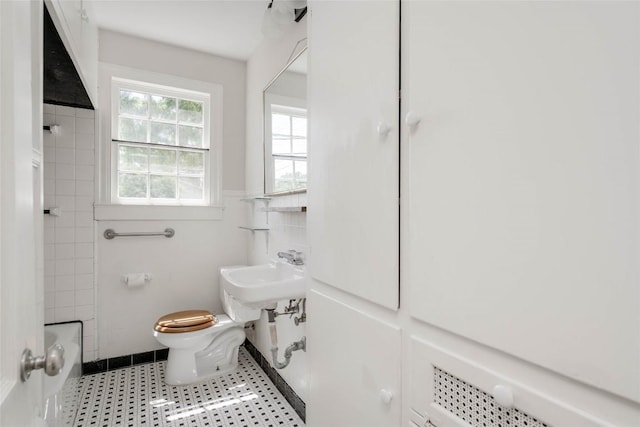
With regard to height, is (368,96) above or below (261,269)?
above

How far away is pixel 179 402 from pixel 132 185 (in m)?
1.56

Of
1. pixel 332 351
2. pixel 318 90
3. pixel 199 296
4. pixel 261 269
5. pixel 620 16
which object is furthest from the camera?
pixel 199 296

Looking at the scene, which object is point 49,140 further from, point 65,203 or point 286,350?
point 286,350

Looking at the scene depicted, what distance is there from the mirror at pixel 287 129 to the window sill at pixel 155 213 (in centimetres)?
63

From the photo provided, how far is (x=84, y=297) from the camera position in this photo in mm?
2309

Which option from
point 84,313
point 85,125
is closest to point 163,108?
point 85,125

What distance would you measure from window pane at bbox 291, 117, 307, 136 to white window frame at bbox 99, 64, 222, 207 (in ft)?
3.26

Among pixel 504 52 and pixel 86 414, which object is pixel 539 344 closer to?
Answer: pixel 504 52

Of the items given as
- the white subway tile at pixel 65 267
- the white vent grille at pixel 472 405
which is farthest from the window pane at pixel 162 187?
the white vent grille at pixel 472 405

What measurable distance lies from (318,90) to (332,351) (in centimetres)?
90

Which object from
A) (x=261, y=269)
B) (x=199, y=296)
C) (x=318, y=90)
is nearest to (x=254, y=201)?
(x=261, y=269)

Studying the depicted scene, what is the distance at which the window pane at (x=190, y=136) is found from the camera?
8.80ft

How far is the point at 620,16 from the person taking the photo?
43cm

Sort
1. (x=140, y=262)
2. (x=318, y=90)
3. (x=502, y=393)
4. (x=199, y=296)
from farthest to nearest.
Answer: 1. (x=199, y=296)
2. (x=140, y=262)
3. (x=318, y=90)
4. (x=502, y=393)
